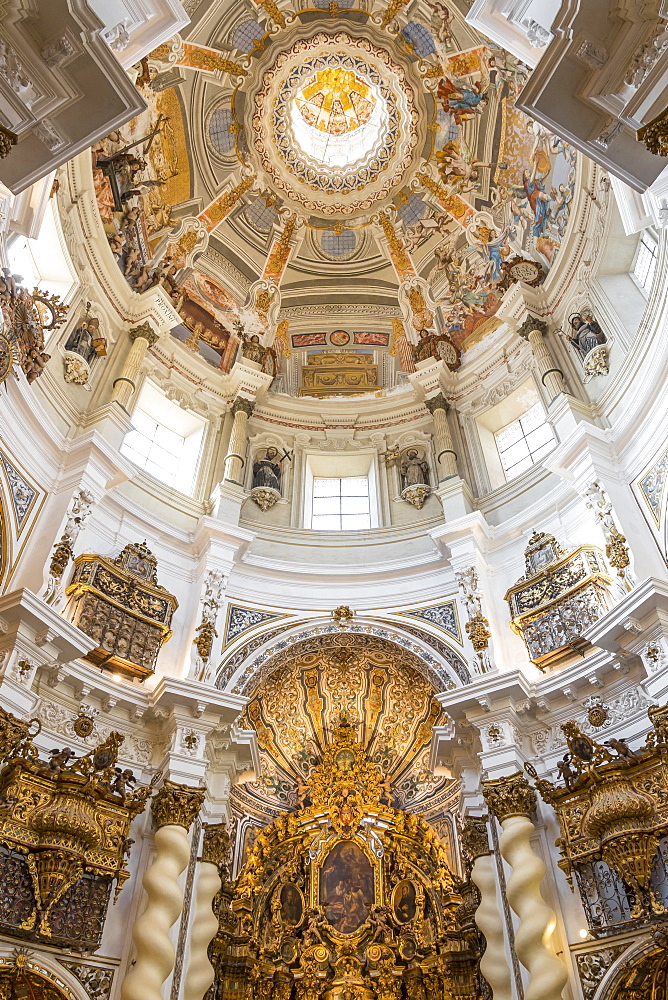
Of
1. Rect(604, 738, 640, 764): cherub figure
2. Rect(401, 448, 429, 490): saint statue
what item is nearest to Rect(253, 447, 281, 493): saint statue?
Rect(401, 448, 429, 490): saint statue

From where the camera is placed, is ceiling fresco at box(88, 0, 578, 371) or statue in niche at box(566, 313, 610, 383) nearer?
statue in niche at box(566, 313, 610, 383)

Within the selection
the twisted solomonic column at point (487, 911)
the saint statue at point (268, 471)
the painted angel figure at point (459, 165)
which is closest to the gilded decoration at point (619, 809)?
the twisted solomonic column at point (487, 911)

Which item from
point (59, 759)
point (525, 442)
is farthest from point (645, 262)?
point (59, 759)

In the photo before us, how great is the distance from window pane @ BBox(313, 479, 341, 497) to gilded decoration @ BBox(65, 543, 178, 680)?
576cm

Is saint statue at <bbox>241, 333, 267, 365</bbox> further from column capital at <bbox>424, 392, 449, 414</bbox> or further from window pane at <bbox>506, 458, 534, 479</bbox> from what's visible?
window pane at <bbox>506, 458, 534, 479</bbox>

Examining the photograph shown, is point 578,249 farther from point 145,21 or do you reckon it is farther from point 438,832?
point 438,832

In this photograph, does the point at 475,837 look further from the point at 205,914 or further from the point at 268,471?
the point at 268,471

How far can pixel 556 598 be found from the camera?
1294cm

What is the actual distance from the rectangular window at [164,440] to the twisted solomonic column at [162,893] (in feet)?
23.9

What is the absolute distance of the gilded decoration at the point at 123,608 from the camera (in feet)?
40.1

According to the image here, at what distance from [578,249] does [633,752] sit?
427 inches

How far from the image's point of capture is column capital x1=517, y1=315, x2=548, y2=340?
54.7 feet

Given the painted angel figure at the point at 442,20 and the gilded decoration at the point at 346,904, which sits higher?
the painted angel figure at the point at 442,20

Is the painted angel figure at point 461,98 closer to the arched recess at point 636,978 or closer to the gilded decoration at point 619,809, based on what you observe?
the gilded decoration at point 619,809
